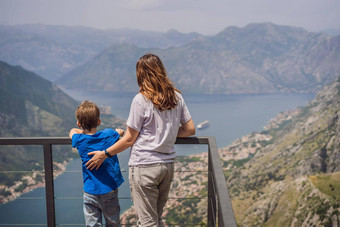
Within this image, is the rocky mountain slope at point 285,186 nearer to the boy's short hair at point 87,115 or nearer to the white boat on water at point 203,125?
the boy's short hair at point 87,115

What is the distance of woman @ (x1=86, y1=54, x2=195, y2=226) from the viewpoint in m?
1.50

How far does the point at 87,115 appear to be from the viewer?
1.65 metres

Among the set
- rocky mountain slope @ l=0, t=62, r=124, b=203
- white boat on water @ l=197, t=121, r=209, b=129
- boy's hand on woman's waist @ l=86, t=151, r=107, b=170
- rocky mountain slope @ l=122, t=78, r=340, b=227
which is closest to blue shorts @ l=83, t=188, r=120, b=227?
boy's hand on woman's waist @ l=86, t=151, r=107, b=170

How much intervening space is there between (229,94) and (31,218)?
363 feet

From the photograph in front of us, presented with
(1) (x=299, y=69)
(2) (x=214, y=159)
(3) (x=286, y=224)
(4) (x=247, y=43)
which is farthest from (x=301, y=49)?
(2) (x=214, y=159)

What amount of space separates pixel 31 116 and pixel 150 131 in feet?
242

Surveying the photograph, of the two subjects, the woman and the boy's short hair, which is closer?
the woman

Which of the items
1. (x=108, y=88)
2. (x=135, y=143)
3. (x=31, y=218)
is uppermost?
(x=108, y=88)

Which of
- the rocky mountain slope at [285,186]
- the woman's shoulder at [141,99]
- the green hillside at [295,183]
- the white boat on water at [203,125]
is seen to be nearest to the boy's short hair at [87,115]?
the woman's shoulder at [141,99]

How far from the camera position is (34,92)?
7950 centimetres

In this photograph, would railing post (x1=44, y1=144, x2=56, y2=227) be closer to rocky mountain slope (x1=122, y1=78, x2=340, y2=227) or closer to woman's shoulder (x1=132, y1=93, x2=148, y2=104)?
woman's shoulder (x1=132, y1=93, x2=148, y2=104)

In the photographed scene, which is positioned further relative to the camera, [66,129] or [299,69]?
[299,69]

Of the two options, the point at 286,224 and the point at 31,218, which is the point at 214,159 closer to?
the point at 286,224

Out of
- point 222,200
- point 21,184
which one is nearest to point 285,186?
point 21,184
